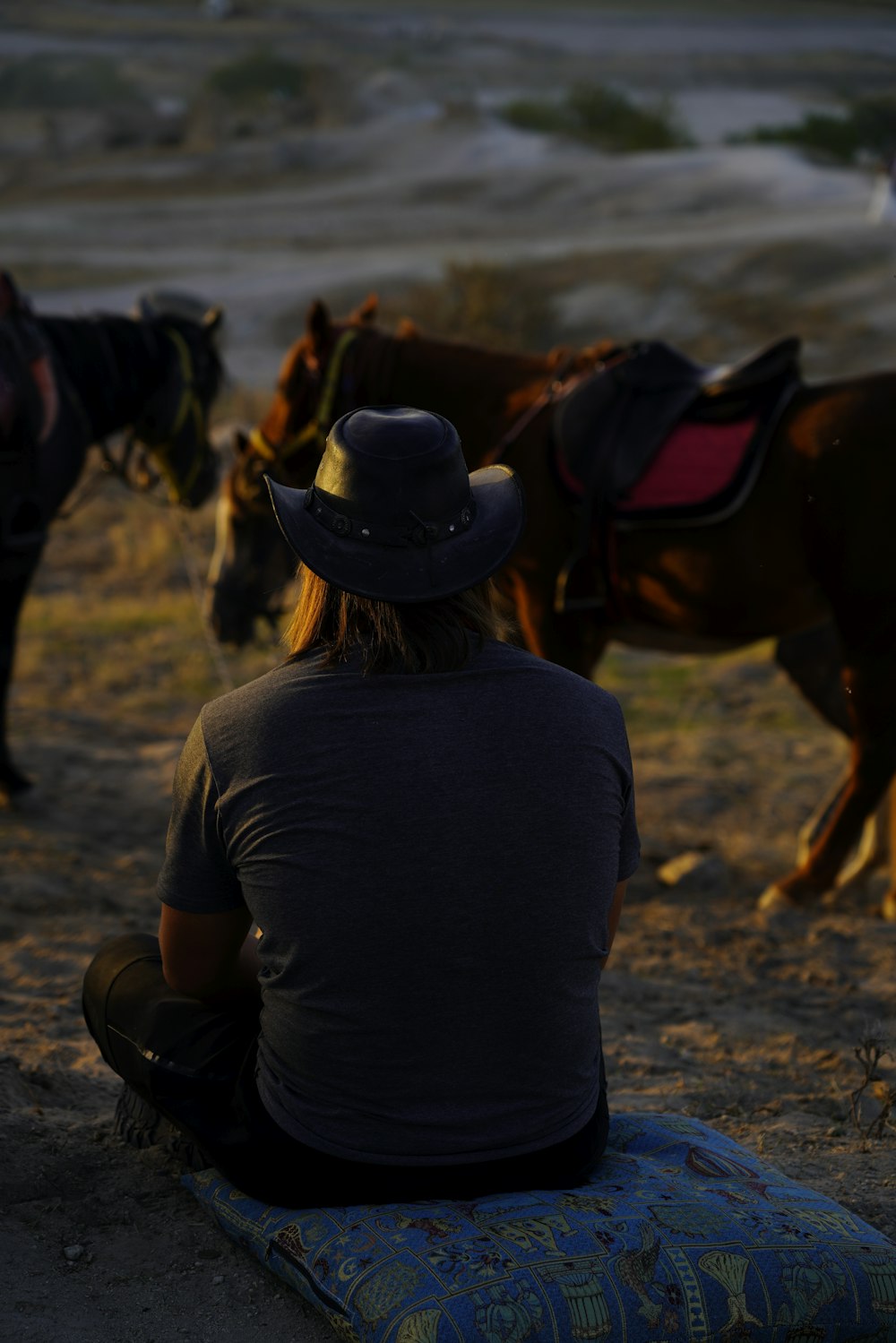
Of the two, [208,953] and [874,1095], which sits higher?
[208,953]

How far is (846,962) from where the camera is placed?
454 centimetres

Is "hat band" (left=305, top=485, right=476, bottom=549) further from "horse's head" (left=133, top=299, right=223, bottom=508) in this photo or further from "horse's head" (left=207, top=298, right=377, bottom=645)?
"horse's head" (left=133, top=299, right=223, bottom=508)

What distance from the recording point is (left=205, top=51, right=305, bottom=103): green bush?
44875 mm

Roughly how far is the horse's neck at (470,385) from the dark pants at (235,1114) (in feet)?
9.09

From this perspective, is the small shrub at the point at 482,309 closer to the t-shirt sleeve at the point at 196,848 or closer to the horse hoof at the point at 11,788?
the horse hoof at the point at 11,788

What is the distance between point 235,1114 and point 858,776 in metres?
3.07

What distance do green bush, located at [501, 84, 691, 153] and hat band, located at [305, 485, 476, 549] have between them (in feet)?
122

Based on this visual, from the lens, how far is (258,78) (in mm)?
45406

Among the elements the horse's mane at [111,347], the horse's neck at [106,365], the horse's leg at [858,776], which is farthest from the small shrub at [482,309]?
the horse's leg at [858,776]

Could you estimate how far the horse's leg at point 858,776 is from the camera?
15.4ft

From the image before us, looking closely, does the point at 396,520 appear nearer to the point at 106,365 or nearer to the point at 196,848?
the point at 196,848

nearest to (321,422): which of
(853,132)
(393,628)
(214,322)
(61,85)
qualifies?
(214,322)

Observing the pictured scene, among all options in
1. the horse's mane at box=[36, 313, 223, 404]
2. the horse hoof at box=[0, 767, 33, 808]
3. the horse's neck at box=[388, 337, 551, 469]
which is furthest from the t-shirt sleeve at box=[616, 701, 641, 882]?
the horse's mane at box=[36, 313, 223, 404]

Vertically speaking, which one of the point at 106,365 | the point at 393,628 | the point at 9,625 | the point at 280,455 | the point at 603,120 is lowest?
the point at 603,120
